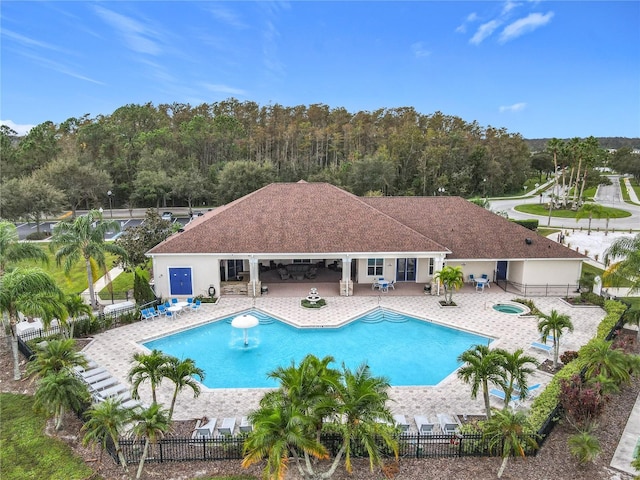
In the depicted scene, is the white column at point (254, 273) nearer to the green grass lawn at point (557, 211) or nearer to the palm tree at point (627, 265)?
the palm tree at point (627, 265)

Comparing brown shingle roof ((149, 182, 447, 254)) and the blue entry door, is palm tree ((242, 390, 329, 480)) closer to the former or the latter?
brown shingle roof ((149, 182, 447, 254))

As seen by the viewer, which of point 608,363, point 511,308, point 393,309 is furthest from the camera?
point 511,308

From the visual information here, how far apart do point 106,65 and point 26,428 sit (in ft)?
101

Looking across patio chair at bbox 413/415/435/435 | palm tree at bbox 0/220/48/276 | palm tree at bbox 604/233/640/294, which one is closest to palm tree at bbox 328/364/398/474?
patio chair at bbox 413/415/435/435

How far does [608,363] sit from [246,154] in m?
75.6

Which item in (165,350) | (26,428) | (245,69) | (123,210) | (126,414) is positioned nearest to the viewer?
(126,414)

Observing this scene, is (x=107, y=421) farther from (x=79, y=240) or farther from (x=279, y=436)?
(x=79, y=240)

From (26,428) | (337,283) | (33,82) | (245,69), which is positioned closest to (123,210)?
(245,69)

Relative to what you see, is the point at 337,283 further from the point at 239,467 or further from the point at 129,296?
the point at 239,467

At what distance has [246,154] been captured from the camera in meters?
83.9

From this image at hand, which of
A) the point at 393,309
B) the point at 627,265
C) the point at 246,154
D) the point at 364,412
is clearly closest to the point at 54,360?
the point at 364,412

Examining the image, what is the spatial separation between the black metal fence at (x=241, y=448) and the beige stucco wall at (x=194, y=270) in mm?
14727

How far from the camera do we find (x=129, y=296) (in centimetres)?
2756

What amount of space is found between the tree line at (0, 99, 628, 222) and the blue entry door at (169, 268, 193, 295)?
118ft
